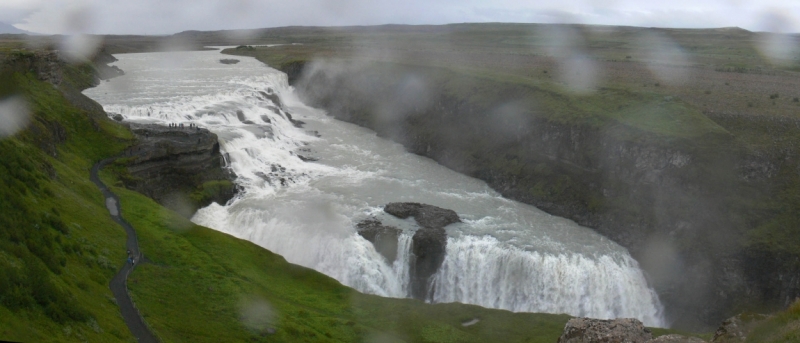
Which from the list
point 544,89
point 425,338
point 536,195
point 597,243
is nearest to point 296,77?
point 544,89

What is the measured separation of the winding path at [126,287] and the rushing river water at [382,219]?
780 cm

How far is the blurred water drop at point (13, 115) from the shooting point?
109 ft

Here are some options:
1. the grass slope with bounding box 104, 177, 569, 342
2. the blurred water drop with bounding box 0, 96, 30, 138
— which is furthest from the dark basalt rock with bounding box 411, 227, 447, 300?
the blurred water drop with bounding box 0, 96, 30, 138

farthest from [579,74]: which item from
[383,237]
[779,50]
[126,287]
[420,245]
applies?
[779,50]

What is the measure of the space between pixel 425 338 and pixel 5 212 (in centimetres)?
1812

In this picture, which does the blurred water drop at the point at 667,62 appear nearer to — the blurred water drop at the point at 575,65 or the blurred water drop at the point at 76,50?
the blurred water drop at the point at 575,65

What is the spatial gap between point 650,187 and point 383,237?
20.5 m

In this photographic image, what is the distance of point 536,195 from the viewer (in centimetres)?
4741

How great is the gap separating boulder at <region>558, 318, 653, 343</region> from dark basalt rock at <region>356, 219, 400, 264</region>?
19595mm

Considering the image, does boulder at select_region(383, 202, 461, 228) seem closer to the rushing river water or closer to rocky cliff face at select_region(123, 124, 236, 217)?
the rushing river water

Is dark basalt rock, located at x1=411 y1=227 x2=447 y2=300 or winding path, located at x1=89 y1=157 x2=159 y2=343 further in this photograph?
dark basalt rock, located at x1=411 y1=227 x2=447 y2=300

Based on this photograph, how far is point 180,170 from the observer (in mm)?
42969

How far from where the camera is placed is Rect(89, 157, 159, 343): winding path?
19250 mm

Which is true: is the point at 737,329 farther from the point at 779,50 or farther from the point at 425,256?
the point at 779,50
